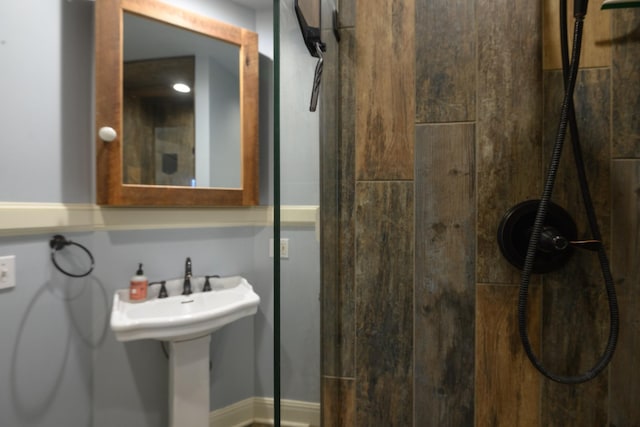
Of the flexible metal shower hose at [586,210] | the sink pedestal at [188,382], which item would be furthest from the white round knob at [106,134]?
the flexible metal shower hose at [586,210]

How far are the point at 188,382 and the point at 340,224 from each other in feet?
3.33

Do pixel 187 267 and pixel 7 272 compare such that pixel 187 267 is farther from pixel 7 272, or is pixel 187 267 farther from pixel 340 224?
pixel 340 224

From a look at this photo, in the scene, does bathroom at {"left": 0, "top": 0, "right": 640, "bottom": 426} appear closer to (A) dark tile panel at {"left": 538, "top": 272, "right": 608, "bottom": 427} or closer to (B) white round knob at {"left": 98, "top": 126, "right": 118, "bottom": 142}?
(A) dark tile panel at {"left": 538, "top": 272, "right": 608, "bottom": 427}

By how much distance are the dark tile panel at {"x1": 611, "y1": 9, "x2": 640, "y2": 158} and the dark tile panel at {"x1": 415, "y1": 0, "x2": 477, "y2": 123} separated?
12.9 inches

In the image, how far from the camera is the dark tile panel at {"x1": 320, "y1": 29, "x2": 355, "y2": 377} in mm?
800

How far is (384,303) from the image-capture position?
0.81 metres

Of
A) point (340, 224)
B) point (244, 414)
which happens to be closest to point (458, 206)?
point (340, 224)

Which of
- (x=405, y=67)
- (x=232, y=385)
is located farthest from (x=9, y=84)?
(x=232, y=385)

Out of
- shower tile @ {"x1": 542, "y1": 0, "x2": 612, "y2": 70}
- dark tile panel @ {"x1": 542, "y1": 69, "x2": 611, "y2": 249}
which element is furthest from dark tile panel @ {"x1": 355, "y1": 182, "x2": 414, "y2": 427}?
shower tile @ {"x1": 542, "y1": 0, "x2": 612, "y2": 70}

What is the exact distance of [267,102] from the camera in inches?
61.3

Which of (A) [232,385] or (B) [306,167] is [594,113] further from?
(A) [232,385]

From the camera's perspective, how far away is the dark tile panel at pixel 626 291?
2.31 feet

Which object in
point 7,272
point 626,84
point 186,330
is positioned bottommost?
point 186,330

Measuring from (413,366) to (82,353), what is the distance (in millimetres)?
1330
